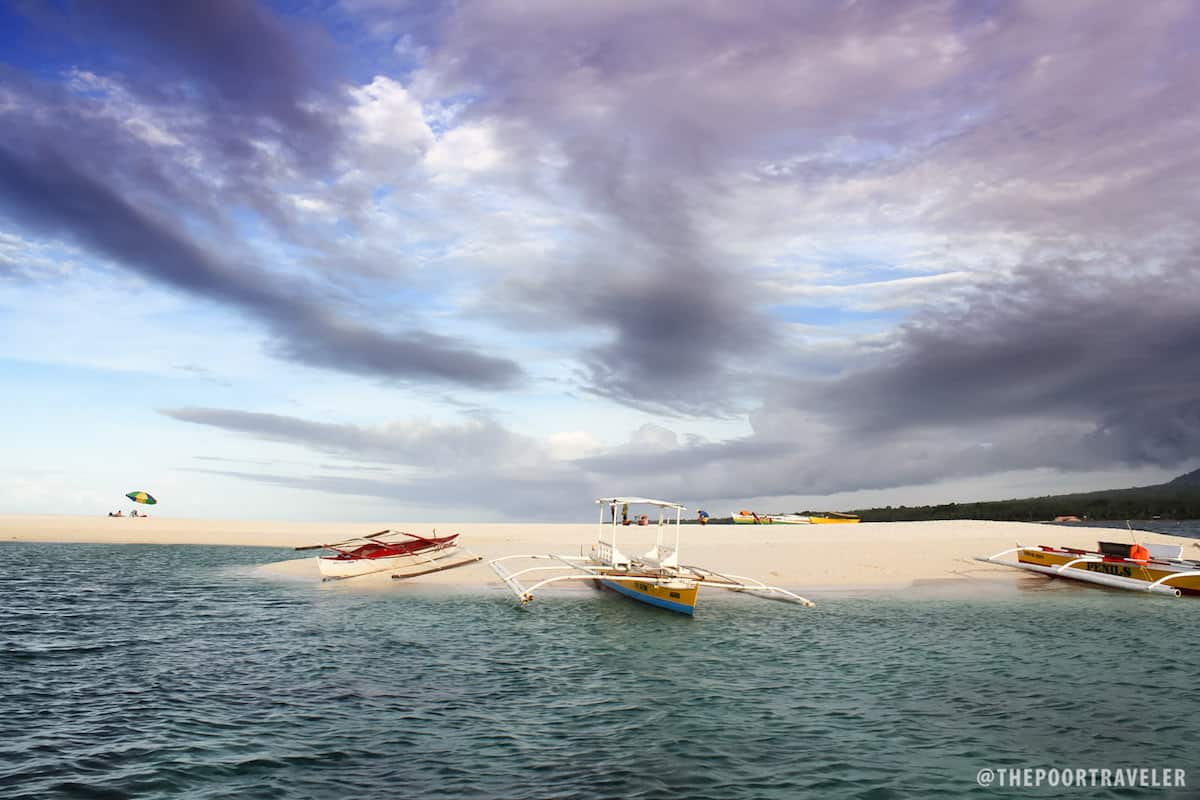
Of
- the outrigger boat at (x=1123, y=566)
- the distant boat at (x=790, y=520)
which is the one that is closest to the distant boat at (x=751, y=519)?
the distant boat at (x=790, y=520)

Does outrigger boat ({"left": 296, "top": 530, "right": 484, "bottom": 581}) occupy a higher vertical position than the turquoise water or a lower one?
higher

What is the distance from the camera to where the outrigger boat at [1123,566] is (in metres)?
40.2

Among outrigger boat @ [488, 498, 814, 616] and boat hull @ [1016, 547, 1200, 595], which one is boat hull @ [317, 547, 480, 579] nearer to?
outrigger boat @ [488, 498, 814, 616]

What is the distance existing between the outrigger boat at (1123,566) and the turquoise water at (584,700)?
737 centimetres

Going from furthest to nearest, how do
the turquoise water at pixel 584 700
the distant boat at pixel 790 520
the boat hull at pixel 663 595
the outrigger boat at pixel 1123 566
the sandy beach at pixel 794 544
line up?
the distant boat at pixel 790 520 < the sandy beach at pixel 794 544 < the outrigger boat at pixel 1123 566 < the boat hull at pixel 663 595 < the turquoise water at pixel 584 700

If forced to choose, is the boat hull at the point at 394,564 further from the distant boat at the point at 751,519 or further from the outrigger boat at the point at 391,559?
the distant boat at the point at 751,519

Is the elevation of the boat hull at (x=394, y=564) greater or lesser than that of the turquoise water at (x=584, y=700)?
greater

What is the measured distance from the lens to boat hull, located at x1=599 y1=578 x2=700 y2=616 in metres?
33.1

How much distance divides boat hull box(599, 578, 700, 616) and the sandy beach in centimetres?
1140

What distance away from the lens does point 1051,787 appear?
13.1 metres

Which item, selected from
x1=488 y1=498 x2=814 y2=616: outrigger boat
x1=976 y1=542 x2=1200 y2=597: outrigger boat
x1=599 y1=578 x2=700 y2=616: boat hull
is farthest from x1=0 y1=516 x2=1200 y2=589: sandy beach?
x1=599 y1=578 x2=700 y2=616: boat hull

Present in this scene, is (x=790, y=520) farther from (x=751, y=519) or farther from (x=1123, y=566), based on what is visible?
(x=1123, y=566)

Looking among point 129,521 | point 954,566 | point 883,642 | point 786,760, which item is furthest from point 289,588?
point 129,521

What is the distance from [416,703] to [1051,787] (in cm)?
1390
